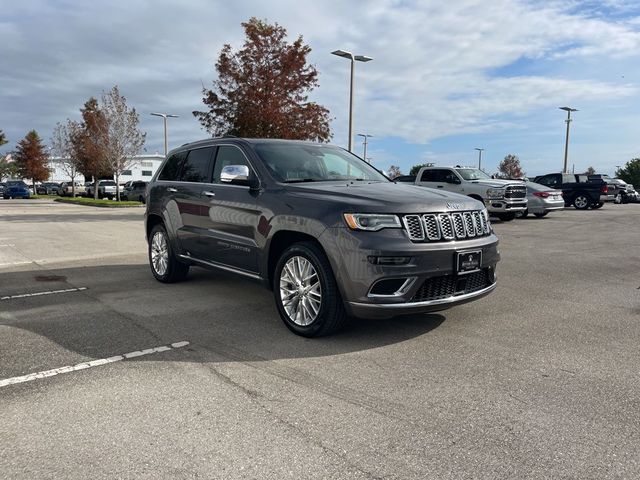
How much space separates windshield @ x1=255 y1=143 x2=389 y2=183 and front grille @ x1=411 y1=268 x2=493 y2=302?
1.66 m

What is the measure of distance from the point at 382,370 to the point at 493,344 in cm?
118

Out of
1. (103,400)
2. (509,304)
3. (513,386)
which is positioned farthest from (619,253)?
(103,400)

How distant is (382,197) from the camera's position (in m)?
4.41

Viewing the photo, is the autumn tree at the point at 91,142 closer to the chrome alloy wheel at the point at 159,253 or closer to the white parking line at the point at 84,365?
the chrome alloy wheel at the point at 159,253

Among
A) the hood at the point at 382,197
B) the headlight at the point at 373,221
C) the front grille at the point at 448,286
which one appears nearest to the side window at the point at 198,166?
the hood at the point at 382,197

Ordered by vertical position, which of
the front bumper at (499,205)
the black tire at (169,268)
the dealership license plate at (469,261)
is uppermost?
the front bumper at (499,205)

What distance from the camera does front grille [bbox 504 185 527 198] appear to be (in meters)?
17.2

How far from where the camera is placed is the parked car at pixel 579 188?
25047 millimetres

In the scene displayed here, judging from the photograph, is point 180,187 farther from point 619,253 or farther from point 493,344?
point 619,253

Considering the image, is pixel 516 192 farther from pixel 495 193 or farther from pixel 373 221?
pixel 373 221

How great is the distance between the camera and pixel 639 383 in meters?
3.63

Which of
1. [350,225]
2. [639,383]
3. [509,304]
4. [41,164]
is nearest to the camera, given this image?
[639,383]

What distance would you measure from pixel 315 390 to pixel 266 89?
1640 centimetres

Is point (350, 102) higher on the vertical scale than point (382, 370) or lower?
higher
